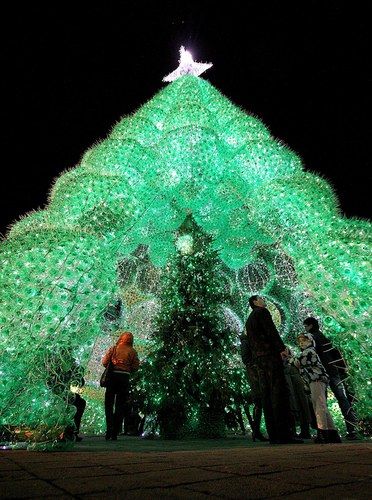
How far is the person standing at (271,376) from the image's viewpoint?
13.4 ft

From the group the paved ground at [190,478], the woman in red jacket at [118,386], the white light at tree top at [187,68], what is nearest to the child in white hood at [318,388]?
the paved ground at [190,478]

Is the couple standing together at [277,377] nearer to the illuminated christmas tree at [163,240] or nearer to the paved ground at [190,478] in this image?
the illuminated christmas tree at [163,240]

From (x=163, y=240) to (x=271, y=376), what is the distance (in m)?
2.85

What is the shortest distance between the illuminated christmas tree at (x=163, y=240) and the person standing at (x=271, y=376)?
555mm

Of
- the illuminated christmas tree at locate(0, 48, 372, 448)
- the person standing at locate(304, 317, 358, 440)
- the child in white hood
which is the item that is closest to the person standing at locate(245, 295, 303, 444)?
the child in white hood

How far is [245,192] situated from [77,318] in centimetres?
301

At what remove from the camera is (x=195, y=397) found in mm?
5469

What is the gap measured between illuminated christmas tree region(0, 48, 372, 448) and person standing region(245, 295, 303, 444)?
55 cm

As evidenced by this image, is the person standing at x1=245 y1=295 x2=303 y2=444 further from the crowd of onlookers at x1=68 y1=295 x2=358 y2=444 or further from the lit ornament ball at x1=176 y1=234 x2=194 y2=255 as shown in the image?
the lit ornament ball at x1=176 y1=234 x2=194 y2=255

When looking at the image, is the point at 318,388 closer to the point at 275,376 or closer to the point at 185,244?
the point at 275,376

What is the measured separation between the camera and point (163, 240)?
249 inches

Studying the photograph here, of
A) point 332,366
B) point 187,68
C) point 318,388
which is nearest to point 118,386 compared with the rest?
point 318,388

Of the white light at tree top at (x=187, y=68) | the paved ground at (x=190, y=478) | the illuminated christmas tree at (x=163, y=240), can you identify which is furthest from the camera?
the white light at tree top at (x=187, y=68)

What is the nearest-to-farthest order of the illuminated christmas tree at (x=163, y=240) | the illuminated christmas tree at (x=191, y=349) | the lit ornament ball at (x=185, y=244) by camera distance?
the illuminated christmas tree at (x=163, y=240)
the illuminated christmas tree at (x=191, y=349)
the lit ornament ball at (x=185, y=244)
